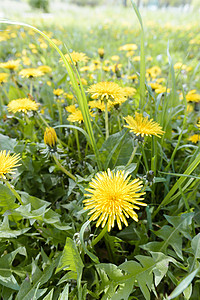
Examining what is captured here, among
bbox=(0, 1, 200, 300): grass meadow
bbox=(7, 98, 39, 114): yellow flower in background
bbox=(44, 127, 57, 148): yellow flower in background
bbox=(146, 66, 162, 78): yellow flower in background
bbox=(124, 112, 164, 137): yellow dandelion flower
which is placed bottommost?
bbox=(0, 1, 200, 300): grass meadow

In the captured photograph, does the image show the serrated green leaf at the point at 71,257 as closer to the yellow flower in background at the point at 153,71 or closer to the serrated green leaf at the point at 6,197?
the serrated green leaf at the point at 6,197

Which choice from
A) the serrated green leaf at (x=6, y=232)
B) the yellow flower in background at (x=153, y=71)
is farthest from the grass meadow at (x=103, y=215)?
the yellow flower in background at (x=153, y=71)

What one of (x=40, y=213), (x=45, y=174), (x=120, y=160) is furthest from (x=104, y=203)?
(x=45, y=174)

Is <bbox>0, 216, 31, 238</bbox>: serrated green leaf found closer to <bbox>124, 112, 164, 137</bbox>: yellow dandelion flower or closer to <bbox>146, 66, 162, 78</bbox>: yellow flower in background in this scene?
<bbox>124, 112, 164, 137</bbox>: yellow dandelion flower

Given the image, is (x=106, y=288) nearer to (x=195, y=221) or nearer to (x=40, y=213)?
(x=40, y=213)

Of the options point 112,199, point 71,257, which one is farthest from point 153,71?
point 71,257

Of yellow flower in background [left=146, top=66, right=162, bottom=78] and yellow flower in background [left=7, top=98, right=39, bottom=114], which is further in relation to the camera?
yellow flower in background [left=146, top=66, right=162, bottom=78]

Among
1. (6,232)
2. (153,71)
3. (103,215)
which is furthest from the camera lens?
(153,71)

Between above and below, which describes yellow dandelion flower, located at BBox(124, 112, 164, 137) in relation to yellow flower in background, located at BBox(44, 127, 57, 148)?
above

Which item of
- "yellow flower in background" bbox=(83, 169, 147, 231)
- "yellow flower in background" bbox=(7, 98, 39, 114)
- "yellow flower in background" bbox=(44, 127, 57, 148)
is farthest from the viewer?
"yellow flower in background" bbox=(7, 98, 39, 114)

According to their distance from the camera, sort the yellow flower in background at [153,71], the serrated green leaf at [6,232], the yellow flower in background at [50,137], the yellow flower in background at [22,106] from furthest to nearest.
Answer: the yellow flower in background at [153,71] < the yellow flower in background at [22,106] < the yellow flower in background at [50,137] < the serrated green leaf at [6,232]

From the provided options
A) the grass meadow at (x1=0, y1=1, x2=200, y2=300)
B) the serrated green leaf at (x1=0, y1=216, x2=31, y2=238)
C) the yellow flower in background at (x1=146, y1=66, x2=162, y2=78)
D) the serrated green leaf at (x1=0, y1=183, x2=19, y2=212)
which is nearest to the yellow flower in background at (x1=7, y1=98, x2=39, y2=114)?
the grass meadow at (x1=0, y1=1, x2=200, y2=300)

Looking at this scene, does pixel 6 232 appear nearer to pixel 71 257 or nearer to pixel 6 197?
pixel 6 197

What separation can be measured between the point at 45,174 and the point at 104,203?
54cm
